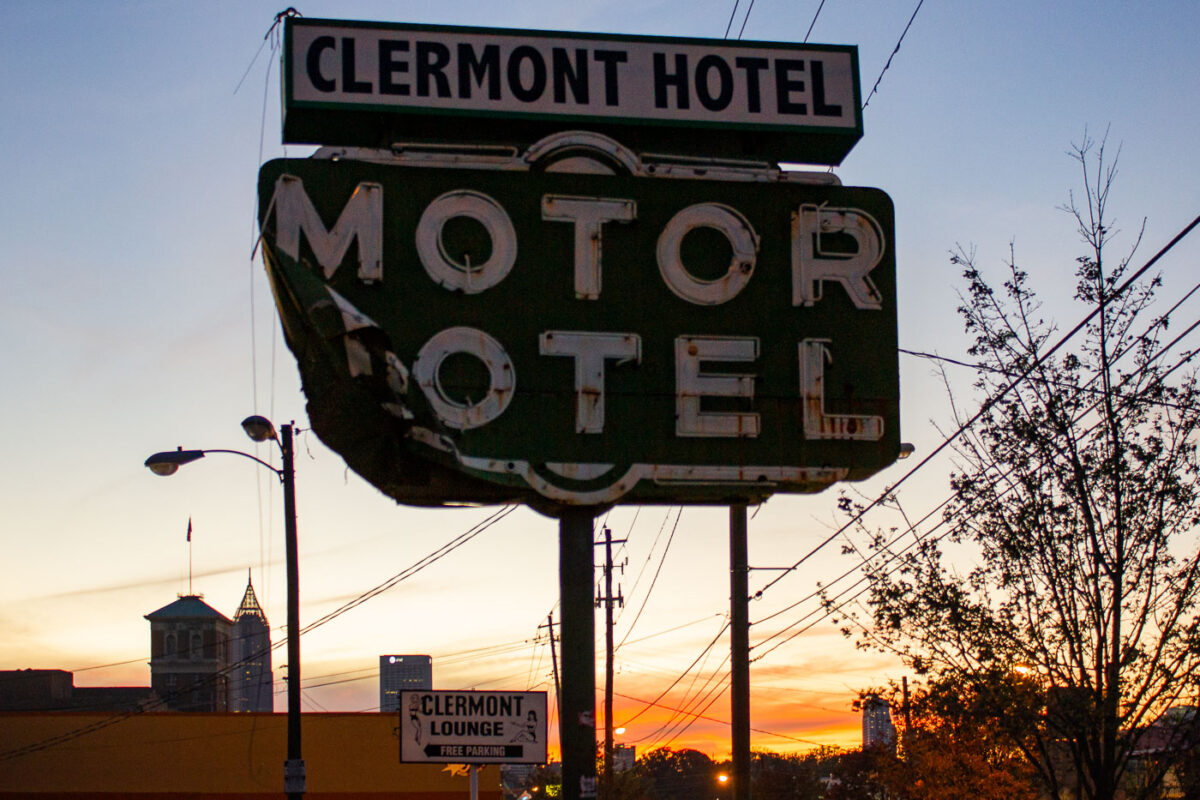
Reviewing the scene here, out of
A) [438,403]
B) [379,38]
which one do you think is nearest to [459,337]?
[438,403]

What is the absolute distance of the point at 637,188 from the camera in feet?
29.2

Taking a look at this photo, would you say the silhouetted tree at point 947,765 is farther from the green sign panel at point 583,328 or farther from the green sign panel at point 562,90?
the green sign panel at point 562,90

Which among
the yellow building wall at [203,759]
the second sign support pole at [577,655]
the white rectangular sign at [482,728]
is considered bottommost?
the yellow building wall at [203,759]

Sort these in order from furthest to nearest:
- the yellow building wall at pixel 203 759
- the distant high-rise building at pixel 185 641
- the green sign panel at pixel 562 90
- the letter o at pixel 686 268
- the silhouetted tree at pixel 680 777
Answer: the distant high-rise building at pixel 185 641
the silhouetted tree at pixel 680 777
the yellow building wall at pixel 203 759
the green sign panel at pixel 562 90
the letter o at pixel 686 268

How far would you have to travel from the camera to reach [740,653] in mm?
19625

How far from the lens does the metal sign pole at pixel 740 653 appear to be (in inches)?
762

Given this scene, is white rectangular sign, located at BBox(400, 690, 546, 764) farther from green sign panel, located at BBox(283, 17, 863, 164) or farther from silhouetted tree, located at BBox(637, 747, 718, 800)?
silhouetted tree, located at BBox(637, 747, 718, 800)

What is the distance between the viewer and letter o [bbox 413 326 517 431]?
27.2 feet

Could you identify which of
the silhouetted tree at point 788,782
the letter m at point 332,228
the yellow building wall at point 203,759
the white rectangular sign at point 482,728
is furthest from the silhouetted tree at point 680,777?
the letter m at point 332,228

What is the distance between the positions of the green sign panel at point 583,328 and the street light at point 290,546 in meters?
10.6

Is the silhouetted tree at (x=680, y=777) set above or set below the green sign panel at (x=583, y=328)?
below

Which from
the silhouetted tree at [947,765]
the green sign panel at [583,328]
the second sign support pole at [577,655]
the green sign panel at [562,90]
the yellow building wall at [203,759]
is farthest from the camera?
the yellow building wall at [203,759]

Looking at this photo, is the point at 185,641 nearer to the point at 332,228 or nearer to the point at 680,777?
the point at 680,777

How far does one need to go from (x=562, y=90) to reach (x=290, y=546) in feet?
Result: 40.6
